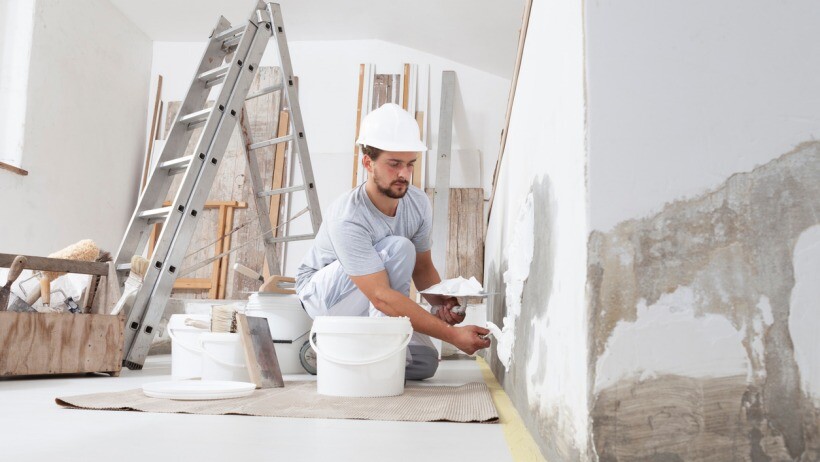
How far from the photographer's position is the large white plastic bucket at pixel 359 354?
1.88 meters

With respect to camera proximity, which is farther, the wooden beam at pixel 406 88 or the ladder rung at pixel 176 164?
the wooden beam at pixel 406 88

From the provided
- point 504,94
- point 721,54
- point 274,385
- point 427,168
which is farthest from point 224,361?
point 504,94

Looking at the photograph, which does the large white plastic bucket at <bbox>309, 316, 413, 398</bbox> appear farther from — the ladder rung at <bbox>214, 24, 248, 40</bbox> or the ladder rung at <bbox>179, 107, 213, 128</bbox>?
the ladder rung at <bbox>214, 24, 248, 40</bbox>

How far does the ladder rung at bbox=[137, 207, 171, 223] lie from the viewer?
122 inches

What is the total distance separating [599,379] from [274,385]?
4.96 ft

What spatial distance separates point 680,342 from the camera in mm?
788

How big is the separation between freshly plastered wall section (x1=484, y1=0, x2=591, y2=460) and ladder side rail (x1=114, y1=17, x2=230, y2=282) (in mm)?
2160

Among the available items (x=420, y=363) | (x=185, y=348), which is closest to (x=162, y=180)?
(x=185, y=348)

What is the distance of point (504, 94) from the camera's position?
18.1ft

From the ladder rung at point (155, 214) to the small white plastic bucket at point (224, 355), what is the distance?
1.17 m

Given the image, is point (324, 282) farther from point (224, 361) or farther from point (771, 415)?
point (771, 415)

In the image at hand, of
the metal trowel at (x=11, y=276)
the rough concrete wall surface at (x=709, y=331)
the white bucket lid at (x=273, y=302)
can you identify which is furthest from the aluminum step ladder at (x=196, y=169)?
the rough concrete wall surface at (x=709, y=331)

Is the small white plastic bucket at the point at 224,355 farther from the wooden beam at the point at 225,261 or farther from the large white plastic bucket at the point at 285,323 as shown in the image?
the wooden beam at the point at 225,261

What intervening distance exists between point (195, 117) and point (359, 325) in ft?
6.40
